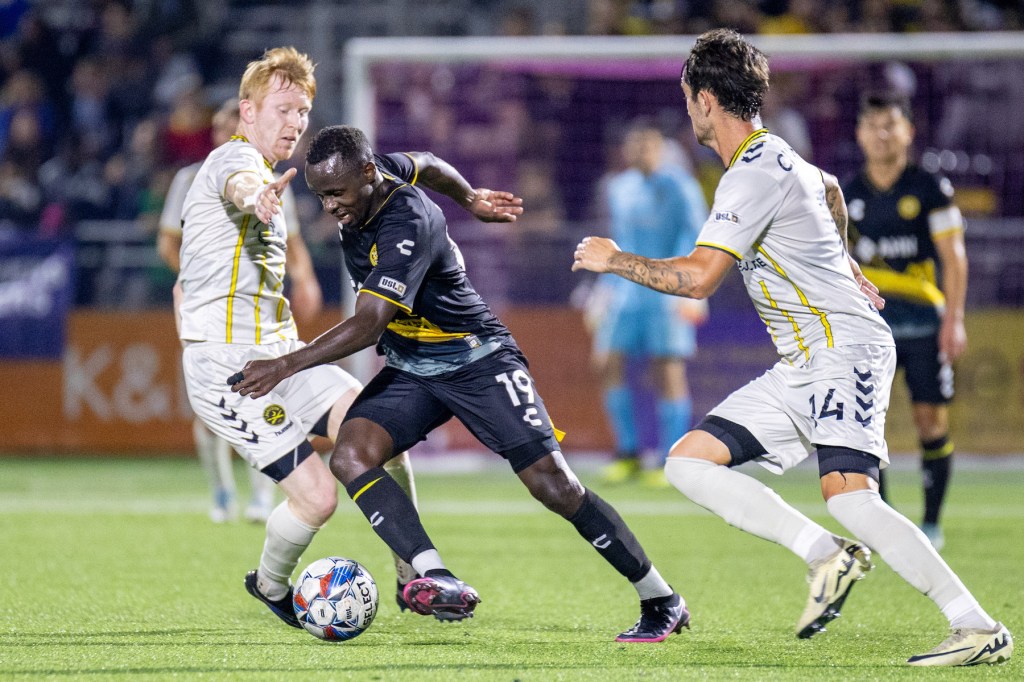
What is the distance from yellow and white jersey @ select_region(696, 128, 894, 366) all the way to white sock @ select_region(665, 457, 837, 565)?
0.49m

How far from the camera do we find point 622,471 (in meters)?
11.2

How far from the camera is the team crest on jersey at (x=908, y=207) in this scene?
7676mm

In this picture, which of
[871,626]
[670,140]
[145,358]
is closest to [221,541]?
[871,626]

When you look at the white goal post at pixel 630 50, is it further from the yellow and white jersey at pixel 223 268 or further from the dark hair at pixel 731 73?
the dark hair at pixel 731 73

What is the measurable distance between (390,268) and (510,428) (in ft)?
2.50

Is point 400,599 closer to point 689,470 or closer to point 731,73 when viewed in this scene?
point 689,470

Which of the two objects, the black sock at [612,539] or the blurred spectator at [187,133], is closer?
the black sock at [612,539]

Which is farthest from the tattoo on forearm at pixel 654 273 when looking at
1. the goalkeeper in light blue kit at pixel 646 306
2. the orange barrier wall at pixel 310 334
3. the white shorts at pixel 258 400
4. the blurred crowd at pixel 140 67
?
the blurred crowd at pixel 140 67

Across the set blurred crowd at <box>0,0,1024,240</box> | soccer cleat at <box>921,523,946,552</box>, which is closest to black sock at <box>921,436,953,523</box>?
soccer cleat at <box>921,523,946,552</box>

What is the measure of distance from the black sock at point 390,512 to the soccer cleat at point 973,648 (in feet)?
5.97

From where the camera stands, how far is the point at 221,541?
7.89m

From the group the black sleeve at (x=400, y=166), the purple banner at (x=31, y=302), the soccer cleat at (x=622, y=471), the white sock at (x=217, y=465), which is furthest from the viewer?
the purple banner at (x=31, y=302)

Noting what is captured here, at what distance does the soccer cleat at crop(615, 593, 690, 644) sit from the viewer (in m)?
5.09

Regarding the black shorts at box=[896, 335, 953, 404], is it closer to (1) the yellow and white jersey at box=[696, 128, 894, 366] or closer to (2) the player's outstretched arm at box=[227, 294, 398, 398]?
(1) the yellow and white jersey at box=[696, 128, 894, 366]
